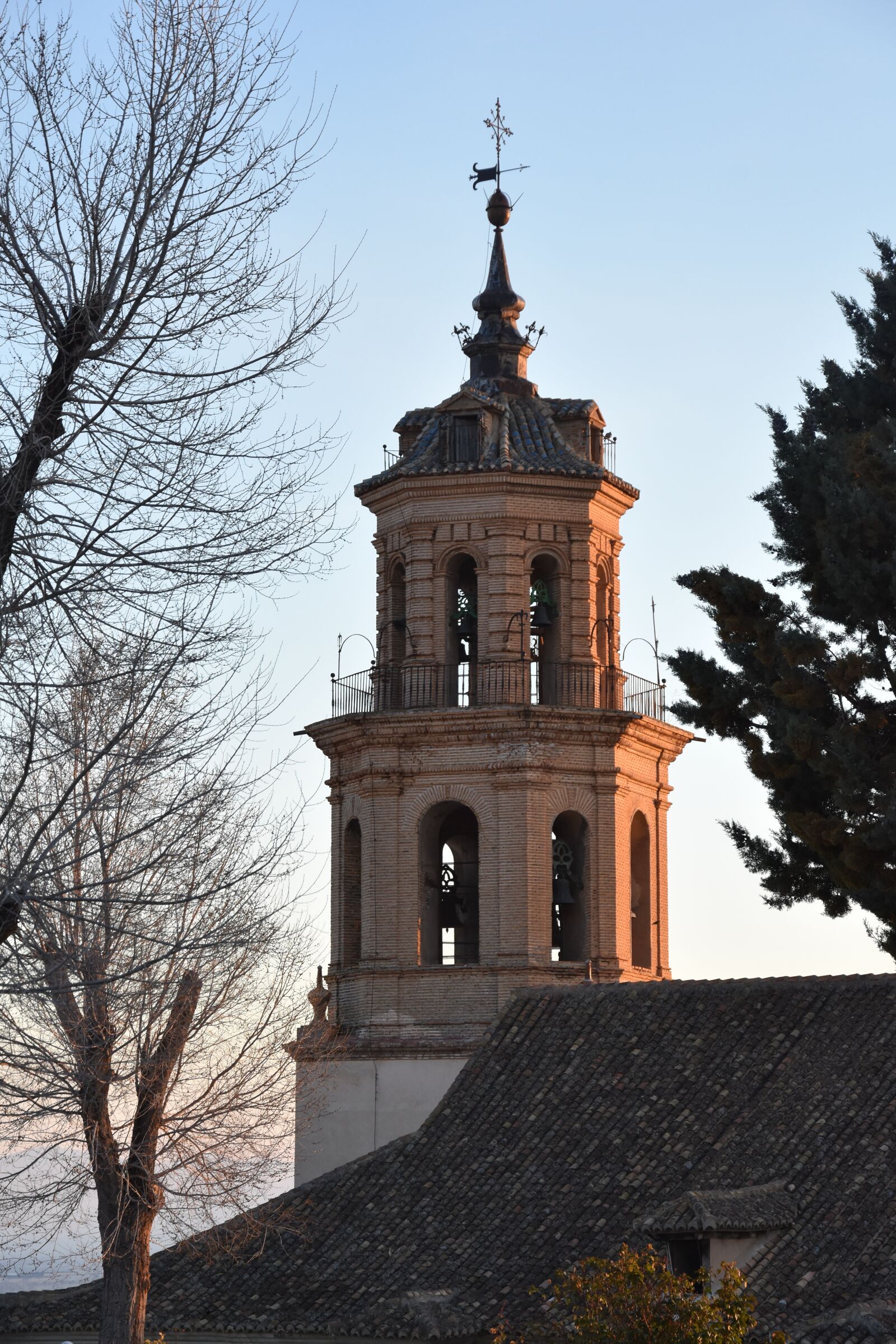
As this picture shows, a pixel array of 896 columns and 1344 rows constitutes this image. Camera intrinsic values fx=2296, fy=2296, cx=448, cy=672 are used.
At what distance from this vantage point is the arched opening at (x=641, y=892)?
99.9 feet

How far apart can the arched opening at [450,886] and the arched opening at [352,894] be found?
977 mm

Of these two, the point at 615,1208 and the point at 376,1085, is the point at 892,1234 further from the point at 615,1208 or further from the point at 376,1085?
the point at 376,1085

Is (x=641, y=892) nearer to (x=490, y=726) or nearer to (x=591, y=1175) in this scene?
(x=490, y=726)

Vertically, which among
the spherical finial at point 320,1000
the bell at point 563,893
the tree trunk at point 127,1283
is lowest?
the tree trunk at point 127,1283

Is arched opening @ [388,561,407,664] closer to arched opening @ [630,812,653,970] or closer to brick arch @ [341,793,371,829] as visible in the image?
brick arch @ [341,793,371,829]

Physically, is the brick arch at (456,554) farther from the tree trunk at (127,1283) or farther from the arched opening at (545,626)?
the tree trunk at (127,1283)

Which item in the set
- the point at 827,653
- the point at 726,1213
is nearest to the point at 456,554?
the point at 827,653

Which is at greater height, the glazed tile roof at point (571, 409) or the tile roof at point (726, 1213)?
the glazed tile roof at point (571, 409)

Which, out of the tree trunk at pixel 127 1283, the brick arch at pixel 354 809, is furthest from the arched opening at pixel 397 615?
the tree trunk at pixel 127 1283

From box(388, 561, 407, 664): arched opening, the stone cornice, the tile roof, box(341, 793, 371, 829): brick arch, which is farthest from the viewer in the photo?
box(388, 561, 407, 664): arched opening

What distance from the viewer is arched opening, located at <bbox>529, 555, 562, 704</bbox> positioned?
1179 inches

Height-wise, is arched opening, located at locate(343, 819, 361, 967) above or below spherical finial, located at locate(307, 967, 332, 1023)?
above

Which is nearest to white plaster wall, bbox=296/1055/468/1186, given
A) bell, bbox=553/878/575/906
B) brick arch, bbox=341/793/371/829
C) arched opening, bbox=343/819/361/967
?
arched opening, bbox=343/819/361/967

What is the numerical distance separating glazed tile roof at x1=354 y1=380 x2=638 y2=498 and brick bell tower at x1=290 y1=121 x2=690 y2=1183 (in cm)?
4
